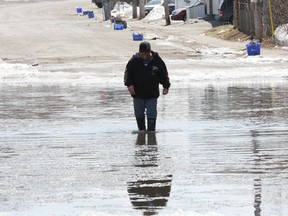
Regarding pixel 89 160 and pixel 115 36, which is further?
pixel 115 36

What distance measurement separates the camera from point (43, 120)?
1736 centimetres

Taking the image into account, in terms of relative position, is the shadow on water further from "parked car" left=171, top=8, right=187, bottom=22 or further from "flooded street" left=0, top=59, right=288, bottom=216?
"parked car" left=171, top=8, right=187, bottom=22

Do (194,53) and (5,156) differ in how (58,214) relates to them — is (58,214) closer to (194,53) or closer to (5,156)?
(5,156)

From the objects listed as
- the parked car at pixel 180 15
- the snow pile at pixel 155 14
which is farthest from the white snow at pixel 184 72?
the snow pile at pixel 155 14

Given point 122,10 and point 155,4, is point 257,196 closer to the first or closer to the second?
point 155,4

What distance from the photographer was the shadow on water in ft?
29.1

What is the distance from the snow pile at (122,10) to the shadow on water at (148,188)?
71.1 metres

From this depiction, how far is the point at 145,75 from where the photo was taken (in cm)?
1484

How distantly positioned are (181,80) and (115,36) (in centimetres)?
2556

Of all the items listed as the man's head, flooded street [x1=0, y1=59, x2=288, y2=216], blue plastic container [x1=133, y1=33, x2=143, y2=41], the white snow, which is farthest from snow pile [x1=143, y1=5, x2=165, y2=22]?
the man's head

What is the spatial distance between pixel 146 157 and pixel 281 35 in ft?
86.1

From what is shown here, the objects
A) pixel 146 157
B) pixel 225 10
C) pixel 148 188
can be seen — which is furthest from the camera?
pixel 225 10

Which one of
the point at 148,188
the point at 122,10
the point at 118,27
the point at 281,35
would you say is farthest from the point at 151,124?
the point at 122,10

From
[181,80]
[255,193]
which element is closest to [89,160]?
[255,193]
